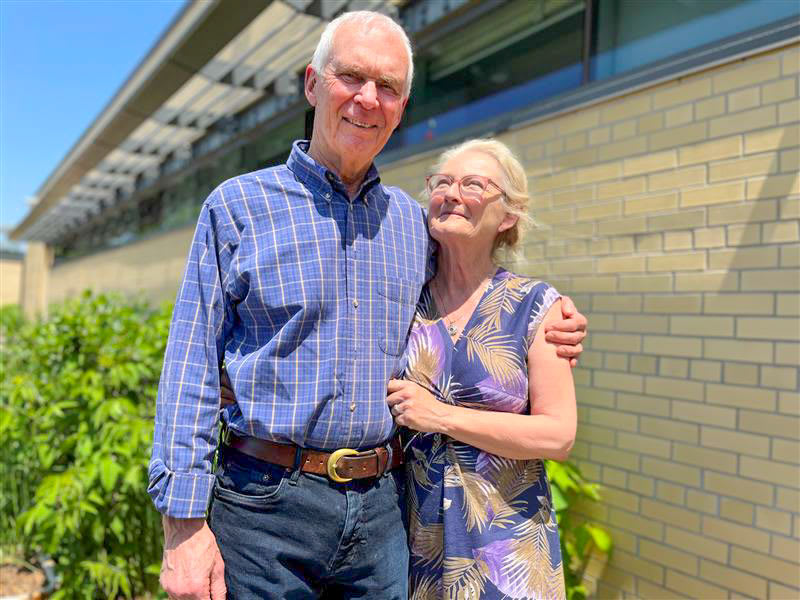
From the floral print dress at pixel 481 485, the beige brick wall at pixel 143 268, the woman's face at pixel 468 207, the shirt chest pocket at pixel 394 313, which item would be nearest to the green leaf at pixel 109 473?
the floral print dress at pixel 481 485

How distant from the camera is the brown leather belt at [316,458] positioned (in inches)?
60.2

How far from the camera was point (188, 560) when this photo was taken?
1.46 meters

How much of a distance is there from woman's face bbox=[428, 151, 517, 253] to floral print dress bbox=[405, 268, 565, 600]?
22 cm

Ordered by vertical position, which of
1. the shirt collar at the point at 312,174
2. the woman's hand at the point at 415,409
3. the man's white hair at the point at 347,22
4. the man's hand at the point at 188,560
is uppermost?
the man's white hair at the point at 347,22

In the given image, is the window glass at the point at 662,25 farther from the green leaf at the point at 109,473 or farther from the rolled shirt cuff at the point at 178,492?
the green leaf at the point at 109,473

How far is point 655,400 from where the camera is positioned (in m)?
3.12

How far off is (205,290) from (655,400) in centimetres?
250

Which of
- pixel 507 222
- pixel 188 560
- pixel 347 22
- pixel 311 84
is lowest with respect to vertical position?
pixel 188 560

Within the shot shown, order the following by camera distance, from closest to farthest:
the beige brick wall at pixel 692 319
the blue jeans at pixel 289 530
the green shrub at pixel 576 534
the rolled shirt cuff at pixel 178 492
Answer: the rolled shirt cuff at pixel 178 492 → the blue jeans at pixel 289 530 → the beige brick wall at pixel 692 319 → the green shrub at pixel 576 534

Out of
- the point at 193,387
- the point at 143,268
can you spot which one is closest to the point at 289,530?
the point at 193,387

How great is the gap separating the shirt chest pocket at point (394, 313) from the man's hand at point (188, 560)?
667 millimetres

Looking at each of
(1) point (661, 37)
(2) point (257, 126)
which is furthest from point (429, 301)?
(2) point (257, 126)

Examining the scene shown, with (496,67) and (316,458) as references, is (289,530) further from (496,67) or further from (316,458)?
(496,67)

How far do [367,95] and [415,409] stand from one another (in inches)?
33.9
